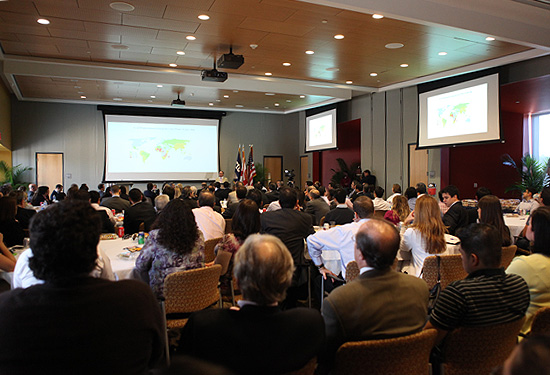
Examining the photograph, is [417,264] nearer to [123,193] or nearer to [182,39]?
[182,39]

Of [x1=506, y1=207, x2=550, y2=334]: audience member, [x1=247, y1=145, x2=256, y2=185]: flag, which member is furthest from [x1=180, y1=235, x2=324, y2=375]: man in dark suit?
[x1=247, y1=145, x2=256, y2=185]: flag

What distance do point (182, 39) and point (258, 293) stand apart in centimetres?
746

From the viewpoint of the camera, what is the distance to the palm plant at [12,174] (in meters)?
13.2

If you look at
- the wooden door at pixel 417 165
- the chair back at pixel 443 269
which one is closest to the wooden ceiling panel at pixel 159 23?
the chair back at pixel 443 269

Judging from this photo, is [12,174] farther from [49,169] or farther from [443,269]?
[443,269]

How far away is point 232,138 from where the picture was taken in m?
17.3

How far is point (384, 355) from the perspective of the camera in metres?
1.67

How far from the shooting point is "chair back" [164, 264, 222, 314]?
2.87 meters

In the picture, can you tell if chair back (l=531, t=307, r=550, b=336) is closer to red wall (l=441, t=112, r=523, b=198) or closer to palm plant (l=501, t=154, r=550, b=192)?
red wall (l=441, t=112, r=523, b=198)

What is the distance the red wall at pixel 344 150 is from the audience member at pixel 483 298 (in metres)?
12.5

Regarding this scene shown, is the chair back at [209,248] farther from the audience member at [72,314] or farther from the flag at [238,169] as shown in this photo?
the flag at [238,169]

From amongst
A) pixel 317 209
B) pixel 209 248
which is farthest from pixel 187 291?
pixel 317 209

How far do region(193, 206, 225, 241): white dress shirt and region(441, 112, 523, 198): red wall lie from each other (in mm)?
8420

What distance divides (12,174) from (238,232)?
13202 millimetres
